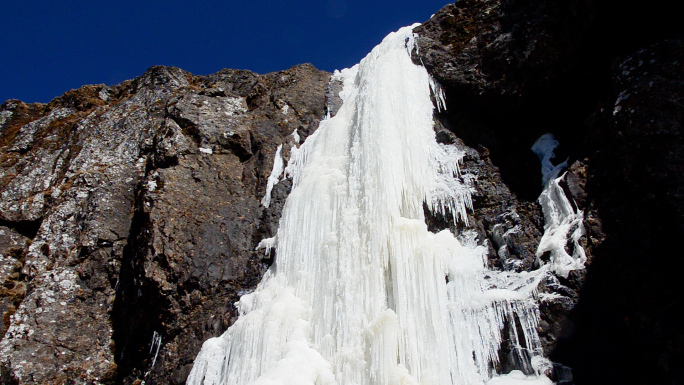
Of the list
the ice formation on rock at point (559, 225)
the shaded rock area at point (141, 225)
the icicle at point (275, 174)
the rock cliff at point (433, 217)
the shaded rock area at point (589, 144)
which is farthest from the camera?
the icicle at point (275, 174)

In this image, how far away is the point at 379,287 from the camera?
6.73 meters

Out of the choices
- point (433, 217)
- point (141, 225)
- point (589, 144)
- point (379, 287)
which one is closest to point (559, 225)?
point (589, 144)

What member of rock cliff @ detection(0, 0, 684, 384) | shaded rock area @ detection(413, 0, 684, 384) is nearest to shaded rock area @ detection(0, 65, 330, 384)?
rock cliff @ detection(0, 0, 684, 384)

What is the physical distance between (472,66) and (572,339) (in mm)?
5762

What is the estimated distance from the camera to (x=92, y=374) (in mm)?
8398

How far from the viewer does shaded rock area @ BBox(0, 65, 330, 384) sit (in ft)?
27.3

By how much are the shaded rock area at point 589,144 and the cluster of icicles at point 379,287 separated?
0.48 metres

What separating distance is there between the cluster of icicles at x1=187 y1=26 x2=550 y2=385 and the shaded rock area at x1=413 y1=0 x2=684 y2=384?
48 cm

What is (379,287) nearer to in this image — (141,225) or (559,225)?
(559,225)

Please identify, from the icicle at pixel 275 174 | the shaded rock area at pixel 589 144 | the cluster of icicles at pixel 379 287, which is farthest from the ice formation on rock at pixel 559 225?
the icicle at pixel 275 174

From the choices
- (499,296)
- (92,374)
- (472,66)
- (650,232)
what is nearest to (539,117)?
(472,66)

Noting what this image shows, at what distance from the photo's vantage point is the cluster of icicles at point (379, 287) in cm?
598

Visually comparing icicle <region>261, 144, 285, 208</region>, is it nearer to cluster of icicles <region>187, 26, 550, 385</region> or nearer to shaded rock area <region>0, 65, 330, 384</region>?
shaded rock area <region>0, 65, 330, 384</region>

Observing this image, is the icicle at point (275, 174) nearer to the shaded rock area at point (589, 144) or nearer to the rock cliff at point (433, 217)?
the rock cliff at point (433, 217)
